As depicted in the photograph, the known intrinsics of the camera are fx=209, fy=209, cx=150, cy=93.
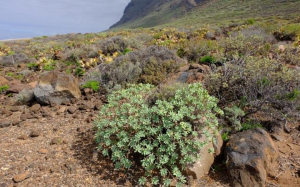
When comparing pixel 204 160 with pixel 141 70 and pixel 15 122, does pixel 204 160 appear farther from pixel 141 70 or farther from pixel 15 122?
pixel 15 122

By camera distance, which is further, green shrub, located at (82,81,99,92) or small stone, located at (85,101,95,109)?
green shrub, located at (82,81,99,92)

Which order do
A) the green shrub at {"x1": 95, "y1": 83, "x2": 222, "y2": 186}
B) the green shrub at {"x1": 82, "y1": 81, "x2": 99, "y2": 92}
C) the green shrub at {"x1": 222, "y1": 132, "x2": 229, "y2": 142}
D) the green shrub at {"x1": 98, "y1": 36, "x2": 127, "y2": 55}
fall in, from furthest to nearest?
the green shrub at {"x1": 98, "y1": 36, "x2": 127, "y2": 55} < the green shrub at {"x1": 82, "y1": 81, "x2": 99, "y2": 92} < the green shrub at {"x1": 222, "y1": 132, "x2": 229, "y2": 142} < the green shrub at {"x1": 95, "y1": 83, "x2": 222, "y2": 186}

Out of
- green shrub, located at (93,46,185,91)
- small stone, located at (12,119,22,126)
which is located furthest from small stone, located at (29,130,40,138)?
green shrub, located at (93,46,185,91)

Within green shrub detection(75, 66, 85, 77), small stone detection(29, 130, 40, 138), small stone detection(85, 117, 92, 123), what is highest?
green shrub detection(75, 66, 85, 77)

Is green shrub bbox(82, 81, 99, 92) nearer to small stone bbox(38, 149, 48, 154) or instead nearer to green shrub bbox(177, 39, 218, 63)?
small stone bbox(38, 149, 48, 154)

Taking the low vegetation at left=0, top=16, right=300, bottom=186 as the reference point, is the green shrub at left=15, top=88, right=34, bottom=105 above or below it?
above

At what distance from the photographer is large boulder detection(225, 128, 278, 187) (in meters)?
3.10

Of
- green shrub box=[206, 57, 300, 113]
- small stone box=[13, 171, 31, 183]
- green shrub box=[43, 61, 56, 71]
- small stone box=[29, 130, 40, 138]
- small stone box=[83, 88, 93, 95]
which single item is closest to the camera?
small stone box=[13, 171, 31, 183]

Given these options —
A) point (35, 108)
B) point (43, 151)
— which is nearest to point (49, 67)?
point (35, 108)

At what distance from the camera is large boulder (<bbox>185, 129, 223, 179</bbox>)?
324 cm

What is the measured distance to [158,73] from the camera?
6.25 metres

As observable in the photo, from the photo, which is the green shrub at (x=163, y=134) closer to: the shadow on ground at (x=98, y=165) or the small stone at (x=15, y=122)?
the shadow on ground at (x=98, y=165)

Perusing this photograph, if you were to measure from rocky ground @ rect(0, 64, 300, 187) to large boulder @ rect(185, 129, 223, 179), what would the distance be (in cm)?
12

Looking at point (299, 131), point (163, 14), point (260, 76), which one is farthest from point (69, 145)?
point (163, 14)
